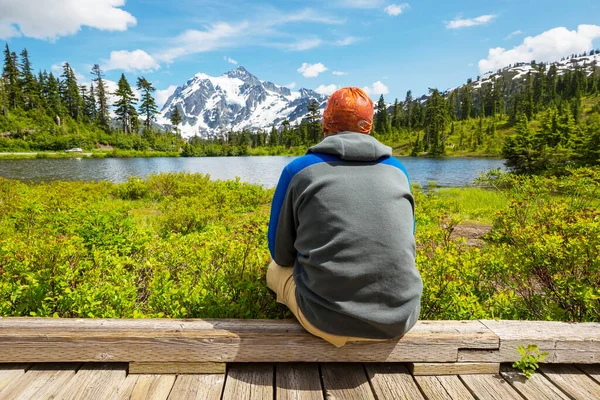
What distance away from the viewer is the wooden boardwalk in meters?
1.91

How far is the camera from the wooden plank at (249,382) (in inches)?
75.2

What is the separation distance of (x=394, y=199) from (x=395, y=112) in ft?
381

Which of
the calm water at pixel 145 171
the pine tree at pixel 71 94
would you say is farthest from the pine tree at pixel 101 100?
the calm water at pixel 145 171

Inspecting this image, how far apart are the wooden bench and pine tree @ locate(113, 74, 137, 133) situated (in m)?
88.8

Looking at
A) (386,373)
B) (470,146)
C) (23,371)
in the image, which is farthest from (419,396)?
(470,146)

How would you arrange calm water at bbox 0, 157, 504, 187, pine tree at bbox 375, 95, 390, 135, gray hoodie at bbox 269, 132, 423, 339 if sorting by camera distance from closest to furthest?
1. gray hoodie at bbox 269, 132, 423, 339
2. calm water at bbox 0, 157, 504, 187
3. pine tree at bbox 375, 95, 390, 135

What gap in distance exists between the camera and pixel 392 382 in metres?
2.06

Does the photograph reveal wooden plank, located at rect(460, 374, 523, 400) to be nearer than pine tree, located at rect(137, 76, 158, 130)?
Yes

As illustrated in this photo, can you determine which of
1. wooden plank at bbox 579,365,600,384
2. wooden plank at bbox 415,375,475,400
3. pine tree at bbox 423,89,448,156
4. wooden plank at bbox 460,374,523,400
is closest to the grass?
wooden plank at bbox 579,365,600,384

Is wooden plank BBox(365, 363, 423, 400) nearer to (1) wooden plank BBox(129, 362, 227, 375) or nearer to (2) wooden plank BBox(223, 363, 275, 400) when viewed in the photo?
(2) wooden plank BBox(223, 363, 275, 400)

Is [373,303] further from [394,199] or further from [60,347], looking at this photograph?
[60,347]

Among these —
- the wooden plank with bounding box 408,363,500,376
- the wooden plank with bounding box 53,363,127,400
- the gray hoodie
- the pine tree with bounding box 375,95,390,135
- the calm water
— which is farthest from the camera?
the pine tree with bounding box 375,95,390,135

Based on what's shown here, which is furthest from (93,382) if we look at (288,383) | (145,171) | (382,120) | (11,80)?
(382,120)

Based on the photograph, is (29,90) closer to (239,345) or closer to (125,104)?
(125,104)
